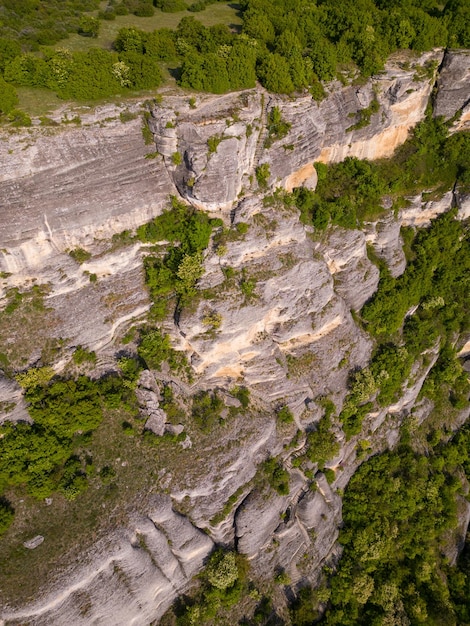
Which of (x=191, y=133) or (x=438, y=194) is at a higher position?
(x=191, y=133)

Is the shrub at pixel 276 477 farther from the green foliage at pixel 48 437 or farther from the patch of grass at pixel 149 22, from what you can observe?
the patch of grass at pixel 149 22

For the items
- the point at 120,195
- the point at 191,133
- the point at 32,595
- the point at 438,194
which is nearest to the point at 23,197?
the point at 120,195

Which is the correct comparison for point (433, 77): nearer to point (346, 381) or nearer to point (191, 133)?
point (191, 133)

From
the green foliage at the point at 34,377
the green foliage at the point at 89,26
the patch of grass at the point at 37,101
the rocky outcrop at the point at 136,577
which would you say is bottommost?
the rocky outcrop at the point at 136,577

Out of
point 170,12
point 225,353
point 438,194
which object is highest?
point 170,12

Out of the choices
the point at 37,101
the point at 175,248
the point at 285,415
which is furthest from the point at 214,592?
the point at 37,101

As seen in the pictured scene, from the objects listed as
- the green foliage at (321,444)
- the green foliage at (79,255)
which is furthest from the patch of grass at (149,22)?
the green foliage at (321,444)

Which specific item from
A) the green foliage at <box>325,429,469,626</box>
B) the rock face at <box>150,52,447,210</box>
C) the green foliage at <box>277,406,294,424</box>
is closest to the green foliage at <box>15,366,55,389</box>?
the rock face at <box>150,52,447,210</box>
